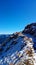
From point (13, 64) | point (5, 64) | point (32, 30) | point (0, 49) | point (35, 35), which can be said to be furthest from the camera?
point (32, 30)

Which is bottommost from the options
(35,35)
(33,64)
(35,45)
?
(33,64)

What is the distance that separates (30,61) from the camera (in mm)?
17750

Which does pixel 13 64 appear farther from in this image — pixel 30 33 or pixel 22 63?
pixel 30 33

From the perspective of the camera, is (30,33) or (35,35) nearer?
(35,35)

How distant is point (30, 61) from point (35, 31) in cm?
2191

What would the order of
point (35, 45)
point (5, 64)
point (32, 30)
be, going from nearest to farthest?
point (5, 64)
point (35, 45)
point (32, 30)

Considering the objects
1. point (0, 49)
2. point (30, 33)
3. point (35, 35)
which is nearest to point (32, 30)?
point (30, 33)

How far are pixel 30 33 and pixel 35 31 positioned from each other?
6.83 ft

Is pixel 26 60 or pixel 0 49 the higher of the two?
pixel 0 49

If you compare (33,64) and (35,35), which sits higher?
(35,35)

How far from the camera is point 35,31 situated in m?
38.7

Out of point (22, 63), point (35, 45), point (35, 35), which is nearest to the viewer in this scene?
point (22, 63)

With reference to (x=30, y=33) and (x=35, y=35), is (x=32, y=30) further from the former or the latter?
(x=35, y=35)

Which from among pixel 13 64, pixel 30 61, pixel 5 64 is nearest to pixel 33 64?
pixel 30 61
